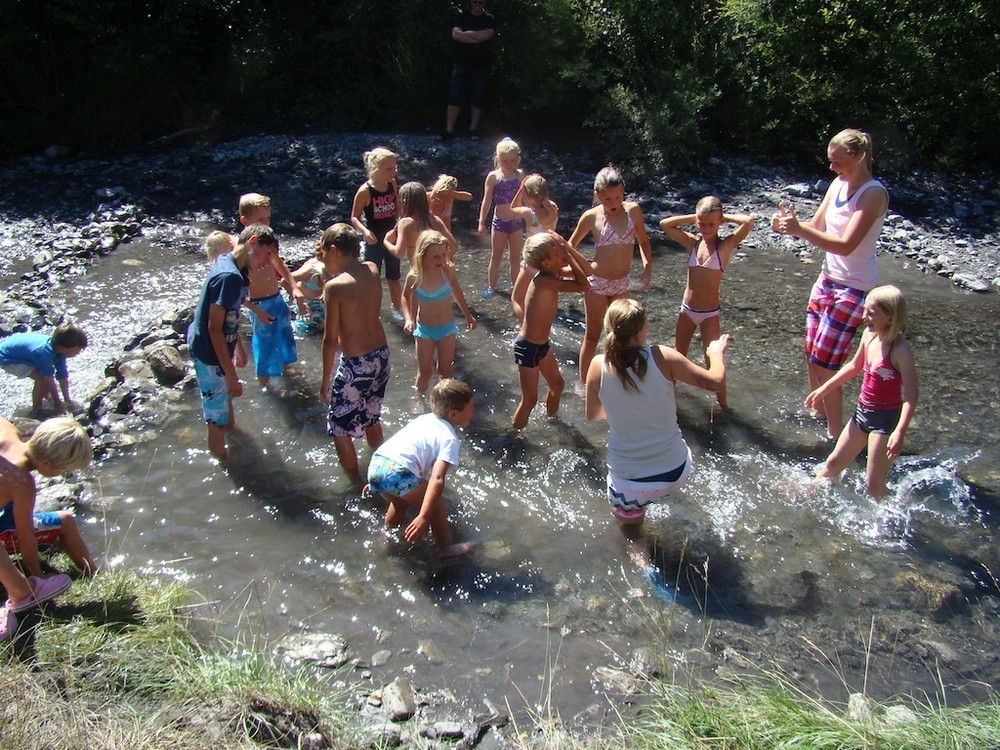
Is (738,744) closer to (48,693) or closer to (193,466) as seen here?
(48,693)

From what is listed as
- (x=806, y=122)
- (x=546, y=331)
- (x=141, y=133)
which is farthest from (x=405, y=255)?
(x=141, y=133)

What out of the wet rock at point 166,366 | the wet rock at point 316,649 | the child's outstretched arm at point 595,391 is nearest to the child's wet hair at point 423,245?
the child's outstretched arm at point 595,391

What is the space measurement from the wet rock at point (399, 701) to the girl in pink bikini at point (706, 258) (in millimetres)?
3397

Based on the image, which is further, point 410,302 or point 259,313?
point 259,313

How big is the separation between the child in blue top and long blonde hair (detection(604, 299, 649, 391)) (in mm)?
4277

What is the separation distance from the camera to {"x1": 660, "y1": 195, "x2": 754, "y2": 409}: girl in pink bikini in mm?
6035

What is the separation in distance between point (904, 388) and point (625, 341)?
5.67 feet

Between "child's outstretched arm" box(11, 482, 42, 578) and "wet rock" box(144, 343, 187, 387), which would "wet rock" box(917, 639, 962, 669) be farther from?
"wet rock" box(144, 343, 187, 387)

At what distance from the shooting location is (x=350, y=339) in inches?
205

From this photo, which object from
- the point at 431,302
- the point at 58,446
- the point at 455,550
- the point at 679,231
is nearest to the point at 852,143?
the point at 679,231

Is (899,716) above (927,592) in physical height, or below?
above

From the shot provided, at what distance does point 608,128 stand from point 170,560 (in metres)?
10.2

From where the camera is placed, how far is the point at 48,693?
357 cm

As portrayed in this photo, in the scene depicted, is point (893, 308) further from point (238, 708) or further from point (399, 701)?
point (238, 708)
